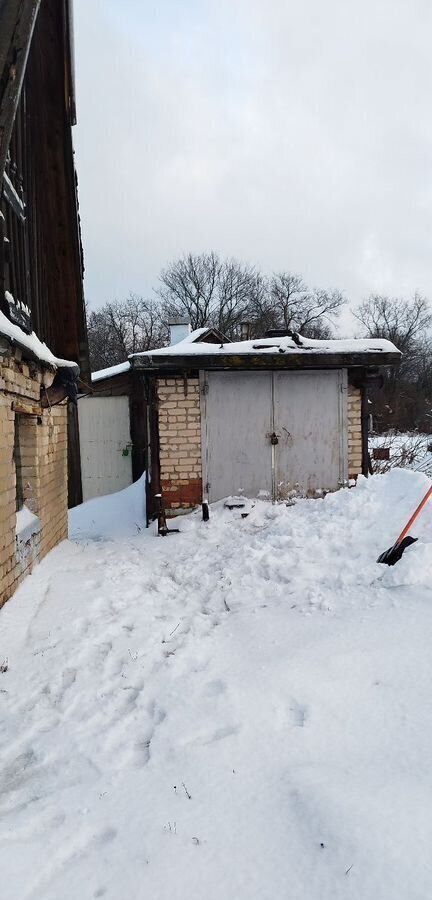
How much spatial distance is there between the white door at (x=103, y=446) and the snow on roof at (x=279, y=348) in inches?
238

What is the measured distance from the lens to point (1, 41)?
397 centimetres

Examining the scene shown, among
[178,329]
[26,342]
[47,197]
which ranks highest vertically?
[47,197]

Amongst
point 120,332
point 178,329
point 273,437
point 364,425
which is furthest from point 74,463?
point 120,332

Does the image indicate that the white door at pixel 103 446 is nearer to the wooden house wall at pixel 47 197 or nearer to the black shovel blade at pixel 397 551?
the wooden house wall at pixel 47 197

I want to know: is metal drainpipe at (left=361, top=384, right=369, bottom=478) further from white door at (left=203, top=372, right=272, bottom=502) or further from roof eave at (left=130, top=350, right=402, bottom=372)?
white door at (left=203, top=372, right=272, bottom=502)

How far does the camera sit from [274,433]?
8625 millimetres

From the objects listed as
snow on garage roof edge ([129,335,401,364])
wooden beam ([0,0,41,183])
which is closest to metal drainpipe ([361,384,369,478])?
snow on garage roof edge ([129,335,401,364])

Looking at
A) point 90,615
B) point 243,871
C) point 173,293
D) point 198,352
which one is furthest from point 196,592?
point 173,293

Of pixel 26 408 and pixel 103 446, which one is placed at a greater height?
pixel 26 408

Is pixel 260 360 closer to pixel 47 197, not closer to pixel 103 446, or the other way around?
pixel 47 197

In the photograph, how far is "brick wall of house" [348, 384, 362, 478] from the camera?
28.7 ft

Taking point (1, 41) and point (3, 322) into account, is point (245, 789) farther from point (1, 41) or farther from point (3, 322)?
point (1, 41)

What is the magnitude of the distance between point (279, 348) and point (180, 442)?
2.16m

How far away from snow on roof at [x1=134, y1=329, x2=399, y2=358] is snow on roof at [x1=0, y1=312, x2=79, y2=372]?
157 cm
